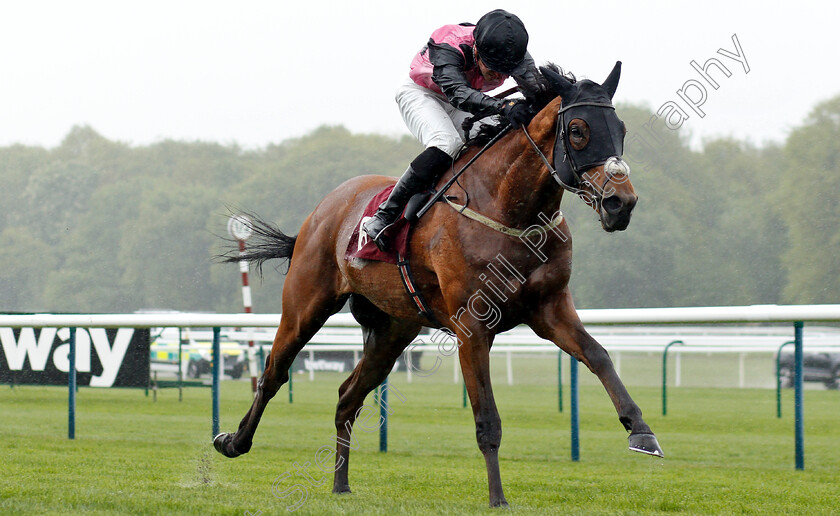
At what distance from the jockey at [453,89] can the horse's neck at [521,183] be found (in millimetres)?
124

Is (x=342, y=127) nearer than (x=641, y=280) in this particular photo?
No

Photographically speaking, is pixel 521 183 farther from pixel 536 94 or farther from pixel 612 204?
pixel 612 204

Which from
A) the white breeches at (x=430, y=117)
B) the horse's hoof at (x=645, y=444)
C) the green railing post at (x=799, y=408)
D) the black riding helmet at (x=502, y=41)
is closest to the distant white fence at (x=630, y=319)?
the green railing post at (x=799, y=408)

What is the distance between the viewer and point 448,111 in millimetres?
4410

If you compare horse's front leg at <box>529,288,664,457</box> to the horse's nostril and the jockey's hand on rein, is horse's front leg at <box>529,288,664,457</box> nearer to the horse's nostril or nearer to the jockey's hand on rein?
the horse's nostril

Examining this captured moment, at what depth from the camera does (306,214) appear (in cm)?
2805

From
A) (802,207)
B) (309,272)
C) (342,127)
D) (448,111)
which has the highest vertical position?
(342,127)

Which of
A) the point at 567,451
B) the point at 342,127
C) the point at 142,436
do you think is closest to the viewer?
the point at 567,451

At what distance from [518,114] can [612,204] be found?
73 cm

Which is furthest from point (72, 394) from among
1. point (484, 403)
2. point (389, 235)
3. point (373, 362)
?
point (484, 403)

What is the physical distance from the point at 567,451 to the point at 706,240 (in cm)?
2088

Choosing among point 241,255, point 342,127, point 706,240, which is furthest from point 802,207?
point 241,255

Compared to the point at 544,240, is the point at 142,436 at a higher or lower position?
lower

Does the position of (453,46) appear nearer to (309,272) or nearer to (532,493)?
(309,272)
